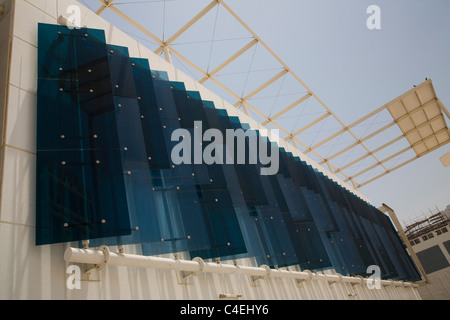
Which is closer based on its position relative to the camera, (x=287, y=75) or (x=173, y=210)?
(x=173, y=210)

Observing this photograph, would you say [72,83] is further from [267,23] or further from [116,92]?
[267,23]

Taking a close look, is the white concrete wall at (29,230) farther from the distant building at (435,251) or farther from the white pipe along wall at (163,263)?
the distant building at (435,251)

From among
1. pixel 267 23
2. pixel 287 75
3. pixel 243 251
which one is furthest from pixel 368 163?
pixel 243 251

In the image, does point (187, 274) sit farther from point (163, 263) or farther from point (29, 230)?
point (29, 230)

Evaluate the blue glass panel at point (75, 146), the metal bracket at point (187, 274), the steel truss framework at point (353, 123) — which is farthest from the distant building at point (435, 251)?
the blue glass panel at point (75, 146)

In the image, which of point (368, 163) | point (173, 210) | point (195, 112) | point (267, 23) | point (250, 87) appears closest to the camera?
point (173, 210)

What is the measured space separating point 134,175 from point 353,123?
1163 centimetres

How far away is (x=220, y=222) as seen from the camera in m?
3.71

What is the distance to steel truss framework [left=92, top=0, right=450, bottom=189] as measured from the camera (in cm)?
747

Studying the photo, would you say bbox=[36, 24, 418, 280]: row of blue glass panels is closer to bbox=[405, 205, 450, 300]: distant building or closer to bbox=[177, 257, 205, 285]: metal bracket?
bbox=[177, 257, 205, 285]: metal bracket

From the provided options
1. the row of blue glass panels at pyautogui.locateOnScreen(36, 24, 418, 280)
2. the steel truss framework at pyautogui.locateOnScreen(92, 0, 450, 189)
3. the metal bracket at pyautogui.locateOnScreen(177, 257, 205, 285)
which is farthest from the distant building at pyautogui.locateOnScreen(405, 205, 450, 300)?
the metal bracket at pyautogui.locateOnScreen(177, 257, 205, 285)
